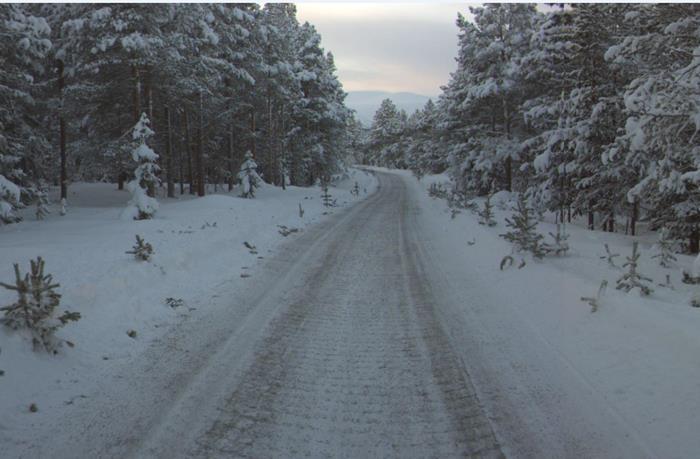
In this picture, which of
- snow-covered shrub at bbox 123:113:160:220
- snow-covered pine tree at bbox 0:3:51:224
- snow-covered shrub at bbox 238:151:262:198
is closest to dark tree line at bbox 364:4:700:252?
snow-covered shrub at bbox 238:151:262:198

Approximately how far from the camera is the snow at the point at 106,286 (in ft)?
14.4

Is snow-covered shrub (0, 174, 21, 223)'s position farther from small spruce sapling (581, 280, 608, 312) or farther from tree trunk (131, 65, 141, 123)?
small spruce sapling (581, 280, 608, 312)

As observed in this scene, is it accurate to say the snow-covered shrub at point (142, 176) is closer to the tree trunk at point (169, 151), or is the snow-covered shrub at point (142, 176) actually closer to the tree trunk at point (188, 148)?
the tree trunk at point (169, 151)

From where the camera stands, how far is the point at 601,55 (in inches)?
642

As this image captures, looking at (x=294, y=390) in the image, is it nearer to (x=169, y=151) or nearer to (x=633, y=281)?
(x=633, y=281)

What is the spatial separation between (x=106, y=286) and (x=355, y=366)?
4.40m

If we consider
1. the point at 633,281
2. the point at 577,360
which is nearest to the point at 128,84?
the point at 633,281

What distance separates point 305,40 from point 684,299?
3727 centimetres

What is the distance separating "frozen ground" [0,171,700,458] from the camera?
3.75m

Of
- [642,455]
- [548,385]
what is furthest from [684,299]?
[642,455]

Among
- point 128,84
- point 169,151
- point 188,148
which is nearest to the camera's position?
point 128,84

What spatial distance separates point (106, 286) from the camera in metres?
7.08

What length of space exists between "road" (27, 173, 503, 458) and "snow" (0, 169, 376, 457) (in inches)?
11.3

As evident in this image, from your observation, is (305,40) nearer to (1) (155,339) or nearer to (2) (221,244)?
(2) (221,244)
